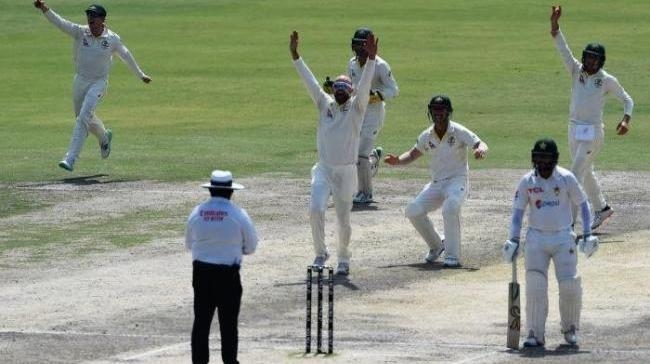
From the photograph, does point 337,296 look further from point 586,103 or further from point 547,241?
point 586,103

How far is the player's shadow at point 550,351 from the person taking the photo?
1631 cm

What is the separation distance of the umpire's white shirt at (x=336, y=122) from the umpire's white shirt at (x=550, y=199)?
4.05 meters

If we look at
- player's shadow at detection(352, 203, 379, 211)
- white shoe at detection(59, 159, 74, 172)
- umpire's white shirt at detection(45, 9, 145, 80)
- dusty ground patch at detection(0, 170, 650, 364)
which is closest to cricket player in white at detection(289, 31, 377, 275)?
dusty ground patch at detection(0, 170, 650, 364)

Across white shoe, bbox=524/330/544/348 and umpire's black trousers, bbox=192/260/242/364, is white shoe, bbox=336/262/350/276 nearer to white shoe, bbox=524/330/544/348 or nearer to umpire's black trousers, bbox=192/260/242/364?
white shoe, bbox=524/330/544/348

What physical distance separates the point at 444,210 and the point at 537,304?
192 inches

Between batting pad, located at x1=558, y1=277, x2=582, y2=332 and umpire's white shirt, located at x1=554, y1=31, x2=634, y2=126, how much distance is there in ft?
23.1

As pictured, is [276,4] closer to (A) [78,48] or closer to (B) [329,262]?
(A) [78,48]

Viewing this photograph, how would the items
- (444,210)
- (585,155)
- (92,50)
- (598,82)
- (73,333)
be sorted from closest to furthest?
(73,333) → (444,210) → (598,82) → (585,155) → (92,50)

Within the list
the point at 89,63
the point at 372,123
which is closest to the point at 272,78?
the point at 89,63

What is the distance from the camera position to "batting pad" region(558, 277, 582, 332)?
1666cm

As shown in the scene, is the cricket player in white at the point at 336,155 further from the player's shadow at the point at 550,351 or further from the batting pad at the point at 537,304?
the player's shadow at the point at 550,351

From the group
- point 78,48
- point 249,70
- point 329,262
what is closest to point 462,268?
point 329,262

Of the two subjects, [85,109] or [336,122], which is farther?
[85,109]

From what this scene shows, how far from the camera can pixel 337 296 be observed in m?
19.5
